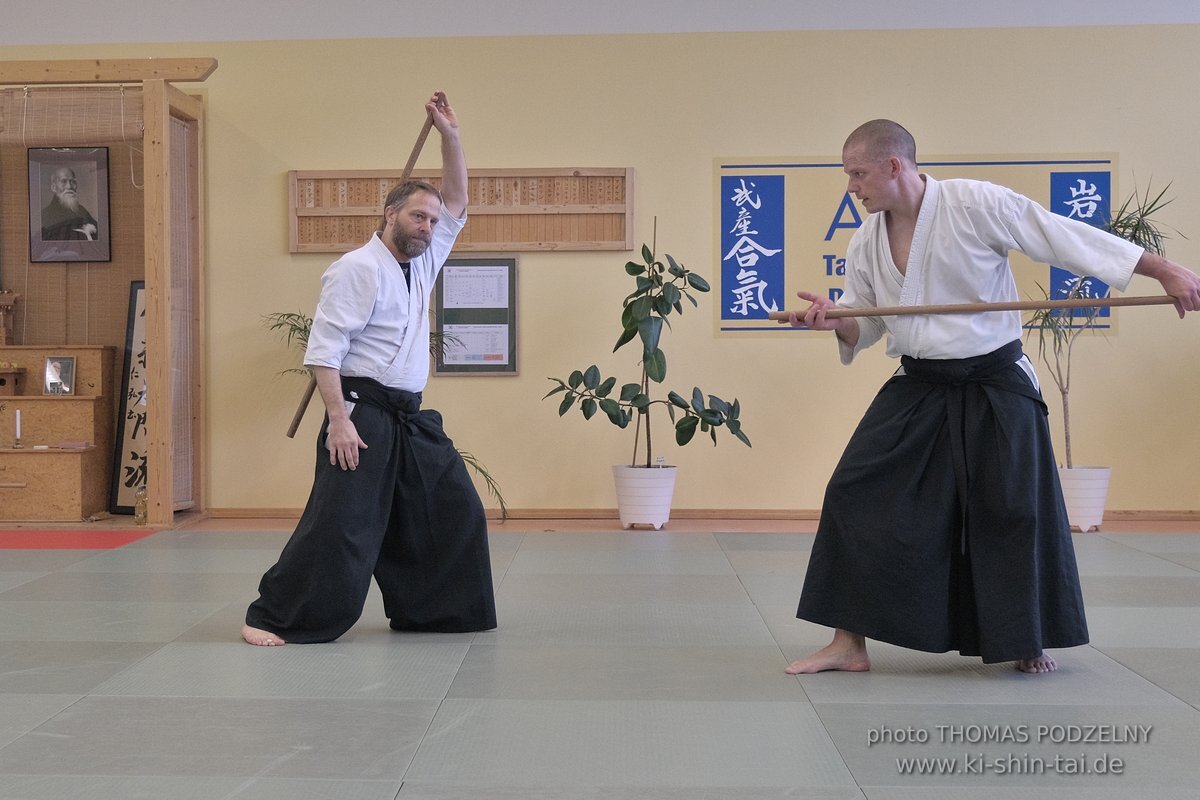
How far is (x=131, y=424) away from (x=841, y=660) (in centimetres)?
429

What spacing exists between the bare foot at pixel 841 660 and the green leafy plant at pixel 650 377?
2.55 metres

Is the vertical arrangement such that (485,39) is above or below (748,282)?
Answer: above

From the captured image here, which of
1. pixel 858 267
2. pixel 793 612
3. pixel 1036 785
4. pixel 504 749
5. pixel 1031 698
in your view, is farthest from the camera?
pixel 793 612

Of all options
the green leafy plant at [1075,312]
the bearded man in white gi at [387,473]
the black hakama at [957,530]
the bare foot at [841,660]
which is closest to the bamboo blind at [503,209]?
the green leafy plant at [1075,312]

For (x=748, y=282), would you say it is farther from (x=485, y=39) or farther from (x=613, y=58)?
(x=485, y=39)

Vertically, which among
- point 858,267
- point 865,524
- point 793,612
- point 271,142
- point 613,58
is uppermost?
point 613,58

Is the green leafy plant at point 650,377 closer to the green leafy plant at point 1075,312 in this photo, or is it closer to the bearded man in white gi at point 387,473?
the green leafy plant at point 1075,312

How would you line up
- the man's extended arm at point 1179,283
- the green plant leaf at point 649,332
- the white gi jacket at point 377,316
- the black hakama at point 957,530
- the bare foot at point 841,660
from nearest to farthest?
the man's extended arm at point 1179,283 → the black hakama at point 957,530 → the bare foot at point 841,660 → the white gi jacket at point 377,316 → the green plant leaf at point 649,332

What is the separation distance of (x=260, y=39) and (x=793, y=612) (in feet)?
13.6

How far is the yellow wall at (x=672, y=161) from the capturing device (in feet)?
19.0

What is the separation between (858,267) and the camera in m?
3.03

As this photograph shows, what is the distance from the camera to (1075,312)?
5.64 metres

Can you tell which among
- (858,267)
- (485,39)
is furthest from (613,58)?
(858,267)

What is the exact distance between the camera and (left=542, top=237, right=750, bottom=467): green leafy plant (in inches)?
210
